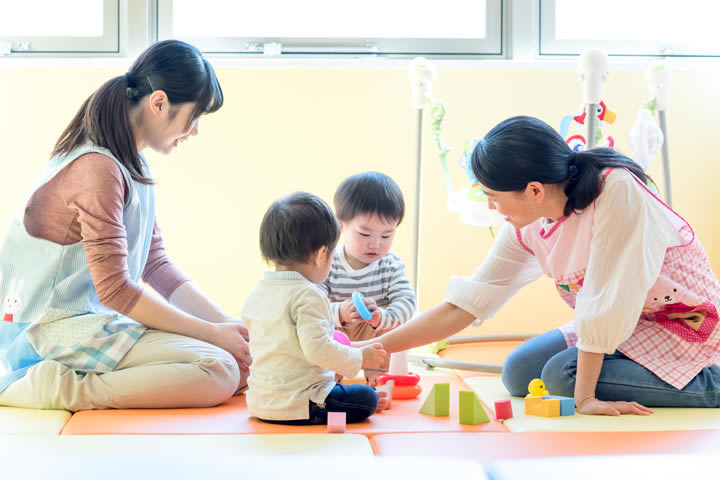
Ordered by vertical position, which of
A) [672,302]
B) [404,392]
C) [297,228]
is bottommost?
[404,392]

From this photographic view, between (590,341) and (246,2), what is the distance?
5.95 feet

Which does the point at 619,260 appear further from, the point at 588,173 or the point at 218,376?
the point at 218,376

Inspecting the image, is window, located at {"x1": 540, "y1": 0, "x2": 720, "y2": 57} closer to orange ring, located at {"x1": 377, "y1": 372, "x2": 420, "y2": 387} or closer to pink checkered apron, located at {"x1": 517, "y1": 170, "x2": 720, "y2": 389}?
pink checkered apron, located at {"x1": 517, "y1": 170, "x2": 720, "y2": 389}

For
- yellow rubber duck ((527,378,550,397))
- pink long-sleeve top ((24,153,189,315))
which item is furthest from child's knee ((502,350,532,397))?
pink long-sleeve top ((24,153,189,315))

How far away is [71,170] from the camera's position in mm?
1489

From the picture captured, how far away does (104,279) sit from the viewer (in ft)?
4.76

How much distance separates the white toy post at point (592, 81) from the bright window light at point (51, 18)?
1.65 metres

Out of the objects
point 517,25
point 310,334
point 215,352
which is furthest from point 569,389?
point 517,25

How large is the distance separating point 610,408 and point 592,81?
784 mm

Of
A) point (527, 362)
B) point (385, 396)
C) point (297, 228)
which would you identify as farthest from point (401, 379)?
point (297, 228)

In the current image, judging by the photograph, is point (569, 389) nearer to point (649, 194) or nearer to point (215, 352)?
point (649, 194)

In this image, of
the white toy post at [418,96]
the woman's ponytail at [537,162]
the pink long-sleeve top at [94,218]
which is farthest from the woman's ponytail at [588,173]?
the pink long-sleeve top at [94,218]

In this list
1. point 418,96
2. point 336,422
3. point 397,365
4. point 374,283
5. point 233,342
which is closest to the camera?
point 336,422

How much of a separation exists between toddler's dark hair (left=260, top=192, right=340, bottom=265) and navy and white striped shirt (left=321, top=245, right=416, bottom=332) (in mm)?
485
